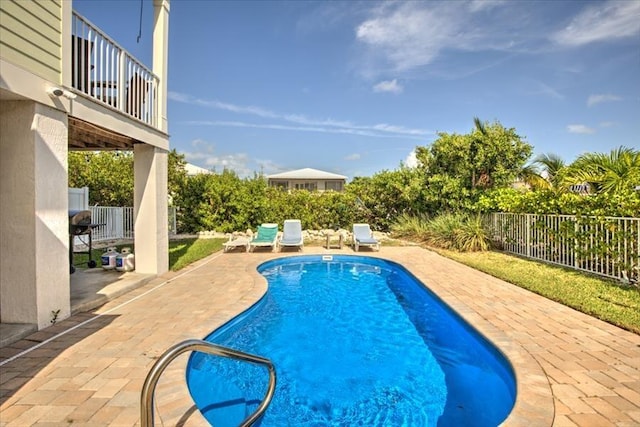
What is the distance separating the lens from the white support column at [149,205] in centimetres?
826

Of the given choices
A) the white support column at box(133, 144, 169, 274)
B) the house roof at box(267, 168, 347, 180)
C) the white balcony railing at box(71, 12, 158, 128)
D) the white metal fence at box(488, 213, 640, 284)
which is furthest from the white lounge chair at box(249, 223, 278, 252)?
the house roof at box(267, 168, 347, 180)

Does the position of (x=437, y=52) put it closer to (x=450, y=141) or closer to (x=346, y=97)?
(x=450, y=141)

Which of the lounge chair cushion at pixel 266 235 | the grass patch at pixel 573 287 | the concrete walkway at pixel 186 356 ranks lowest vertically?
the concrete walkway at pixel 186 356

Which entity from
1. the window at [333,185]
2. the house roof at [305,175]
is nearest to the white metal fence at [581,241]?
the house roof at [305,175]

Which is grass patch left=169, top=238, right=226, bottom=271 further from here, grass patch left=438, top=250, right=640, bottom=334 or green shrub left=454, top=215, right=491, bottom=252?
green shrub left=454, top=215, right=491, bottom=252

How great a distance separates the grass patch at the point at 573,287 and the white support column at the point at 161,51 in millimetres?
9675

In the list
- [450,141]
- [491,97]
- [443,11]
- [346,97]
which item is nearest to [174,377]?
[450,141]

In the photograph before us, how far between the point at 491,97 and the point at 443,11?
6185mm

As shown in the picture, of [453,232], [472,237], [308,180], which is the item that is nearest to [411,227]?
[453,232]

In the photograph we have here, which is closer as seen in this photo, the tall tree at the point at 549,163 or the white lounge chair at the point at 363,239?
the white lounge chair at the point at 363,239

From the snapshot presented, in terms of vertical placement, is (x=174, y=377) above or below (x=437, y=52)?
below

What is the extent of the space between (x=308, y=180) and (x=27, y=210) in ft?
124

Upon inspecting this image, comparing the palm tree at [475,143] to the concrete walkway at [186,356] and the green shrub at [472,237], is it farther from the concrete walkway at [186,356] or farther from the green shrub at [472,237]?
the concrete walkway at [186,356]

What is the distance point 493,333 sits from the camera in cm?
490
